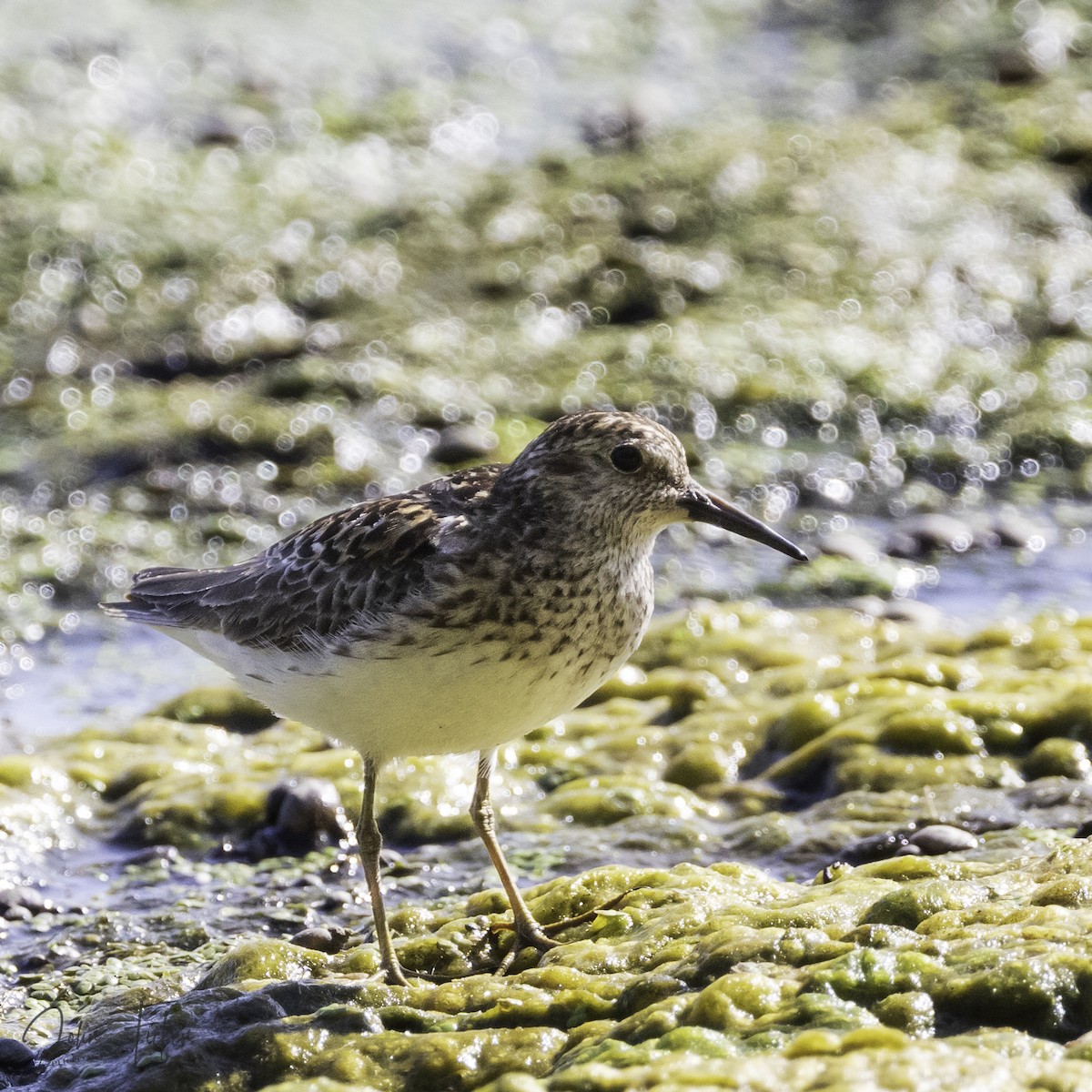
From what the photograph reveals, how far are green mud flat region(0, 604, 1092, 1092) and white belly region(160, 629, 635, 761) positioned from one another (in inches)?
24.6

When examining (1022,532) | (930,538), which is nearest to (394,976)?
(930,538)

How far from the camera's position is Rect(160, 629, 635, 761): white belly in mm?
4492

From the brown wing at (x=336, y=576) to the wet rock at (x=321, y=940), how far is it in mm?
914

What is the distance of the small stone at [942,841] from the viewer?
16.8ft

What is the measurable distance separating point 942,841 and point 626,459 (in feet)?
5.33

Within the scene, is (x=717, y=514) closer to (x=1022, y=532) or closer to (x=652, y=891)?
(x=652, y=891)

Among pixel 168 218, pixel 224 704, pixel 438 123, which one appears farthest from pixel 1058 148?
pixel 224 704

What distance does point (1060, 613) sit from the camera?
7.09 m

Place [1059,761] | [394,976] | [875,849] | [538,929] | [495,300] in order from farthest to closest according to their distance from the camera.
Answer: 1. [495,300]
2. [1059,761]
3. [875,849]
4. [538,929]
5. [394,976]

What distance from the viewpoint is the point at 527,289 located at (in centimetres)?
A: 989

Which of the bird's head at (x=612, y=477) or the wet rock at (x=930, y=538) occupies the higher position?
the bird's head at (x=612, y=477)

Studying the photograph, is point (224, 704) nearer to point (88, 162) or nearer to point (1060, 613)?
point (1060, 613)

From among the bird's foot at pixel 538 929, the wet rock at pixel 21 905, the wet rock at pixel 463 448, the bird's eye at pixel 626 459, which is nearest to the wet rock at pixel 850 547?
the wet rock at pixel 463 448

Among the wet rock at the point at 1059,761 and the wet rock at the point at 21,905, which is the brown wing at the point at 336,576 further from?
the wet rock at the point at 1059,761
